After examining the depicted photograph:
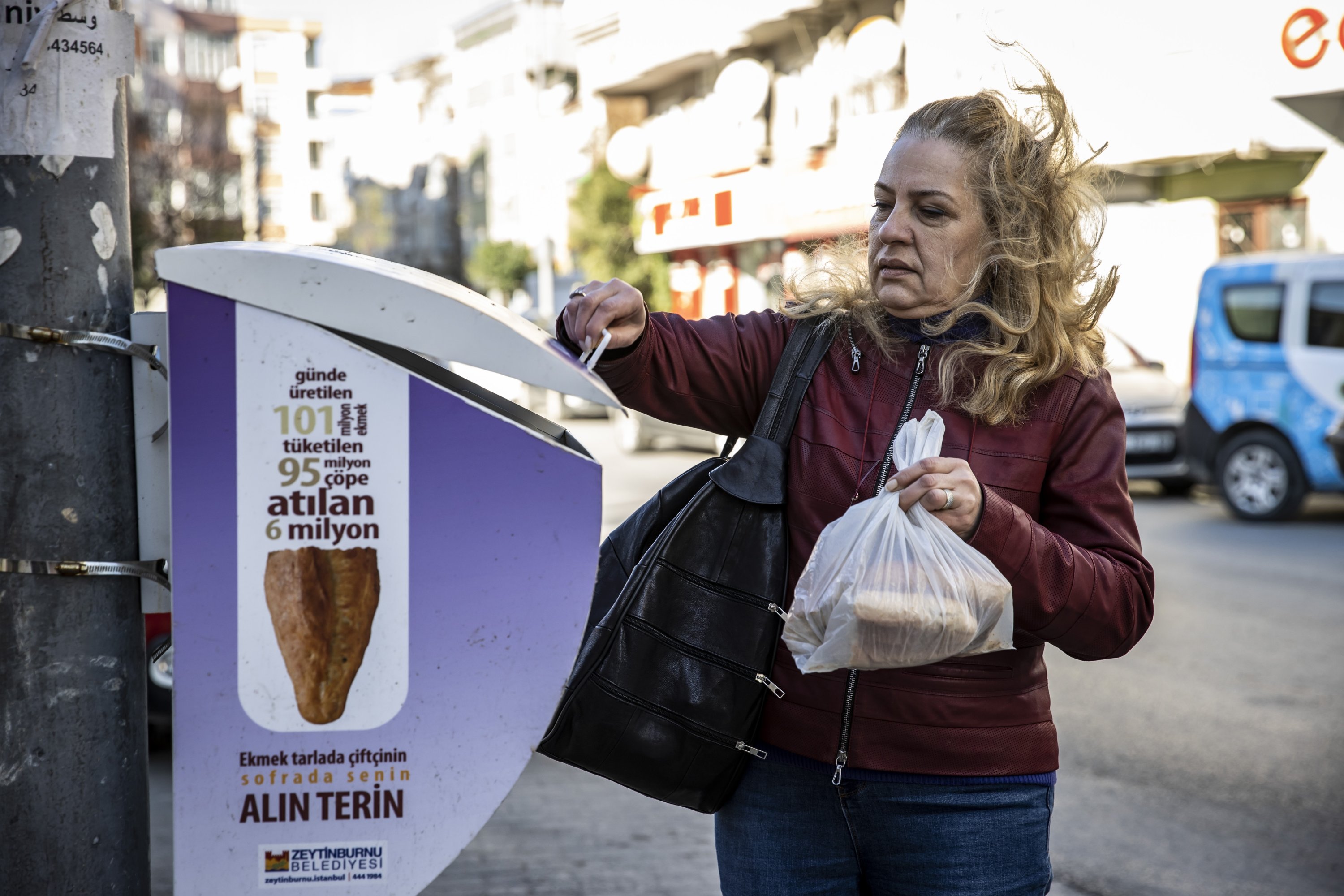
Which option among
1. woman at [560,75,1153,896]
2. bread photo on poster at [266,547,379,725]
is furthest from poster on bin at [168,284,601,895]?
woman at [560,75,1153,896]

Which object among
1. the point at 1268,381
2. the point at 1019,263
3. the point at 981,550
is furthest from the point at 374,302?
the point at 1268,381

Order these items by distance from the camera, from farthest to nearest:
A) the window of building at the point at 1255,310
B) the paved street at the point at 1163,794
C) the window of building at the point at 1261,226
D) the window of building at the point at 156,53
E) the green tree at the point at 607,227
Result: 1. the window of building at the point at 156,53
2. the green tree at the point at 607,227
3. the window of building at the point at 1261,226
4. the window of building at the point at 1255,310
5. the paved street at the point at 1163,794

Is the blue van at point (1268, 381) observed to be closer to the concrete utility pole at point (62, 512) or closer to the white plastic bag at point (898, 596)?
the white plastic bag at point (898, 596)

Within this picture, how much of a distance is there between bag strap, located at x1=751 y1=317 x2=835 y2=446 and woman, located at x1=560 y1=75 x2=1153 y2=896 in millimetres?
19

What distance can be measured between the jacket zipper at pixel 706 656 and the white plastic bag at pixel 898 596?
17cm

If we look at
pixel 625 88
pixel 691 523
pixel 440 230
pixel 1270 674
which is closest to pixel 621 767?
pixel 691 523

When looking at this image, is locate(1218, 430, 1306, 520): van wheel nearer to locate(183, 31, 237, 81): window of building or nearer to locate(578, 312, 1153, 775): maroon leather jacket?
locate(578, 312, 1153, 775): maroon leather jacket

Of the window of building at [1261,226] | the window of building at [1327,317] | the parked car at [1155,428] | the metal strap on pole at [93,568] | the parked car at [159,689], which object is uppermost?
the window of building at [1261,226]

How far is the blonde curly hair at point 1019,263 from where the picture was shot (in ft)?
6.48

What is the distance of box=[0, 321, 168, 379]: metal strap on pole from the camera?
1.66 m

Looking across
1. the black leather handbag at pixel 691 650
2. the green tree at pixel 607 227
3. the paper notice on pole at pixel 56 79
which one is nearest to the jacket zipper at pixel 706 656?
A: the black leather handbag at pixel 691 650

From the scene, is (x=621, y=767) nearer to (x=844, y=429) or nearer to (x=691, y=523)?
(x=691, y=523)

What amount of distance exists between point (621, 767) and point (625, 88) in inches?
1125

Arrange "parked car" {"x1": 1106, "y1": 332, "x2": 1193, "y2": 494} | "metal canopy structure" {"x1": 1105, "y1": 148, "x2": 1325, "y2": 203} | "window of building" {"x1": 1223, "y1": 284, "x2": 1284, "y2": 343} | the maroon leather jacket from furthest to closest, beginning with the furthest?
"metal canopy structure" {"x1": 1105, "y1": 148, "x2": 1325, "y2": 203} < "parked car" {"x1": 1106, "y1": 332, "x2": 1193, "y2": 494} < "window of building" {"x1": 1223, "y1": 284, "x2": 1284, "y2": 343} < the maroon leather jacket
